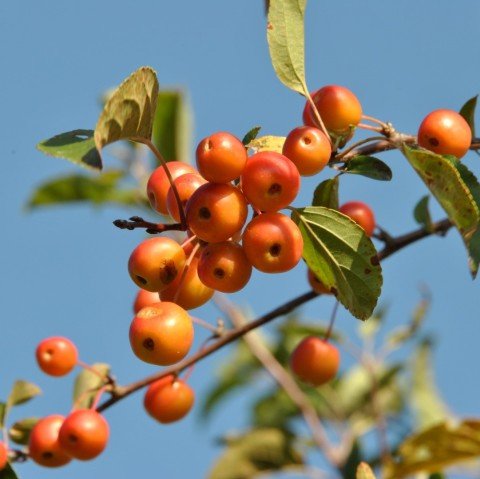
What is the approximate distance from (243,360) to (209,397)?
0.35 m

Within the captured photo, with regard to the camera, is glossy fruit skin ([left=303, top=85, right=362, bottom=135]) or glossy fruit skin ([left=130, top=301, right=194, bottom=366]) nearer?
glossy fruit skin ([left=130, top=301, right=194, bottom=366])

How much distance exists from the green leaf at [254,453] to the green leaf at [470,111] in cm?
274

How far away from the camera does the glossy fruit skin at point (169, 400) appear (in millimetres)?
2812

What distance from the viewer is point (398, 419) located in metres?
5.17

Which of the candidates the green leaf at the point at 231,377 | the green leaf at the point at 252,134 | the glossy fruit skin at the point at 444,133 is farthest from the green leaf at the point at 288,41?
the green leaf at the point at 231,377

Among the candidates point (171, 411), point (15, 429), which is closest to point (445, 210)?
point (171, 411)

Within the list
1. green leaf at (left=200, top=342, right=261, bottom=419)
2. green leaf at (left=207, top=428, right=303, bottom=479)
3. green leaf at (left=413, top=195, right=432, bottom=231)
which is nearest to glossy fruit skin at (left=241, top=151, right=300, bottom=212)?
green leaf at (left=413, top=195, right=432, bottom=231)

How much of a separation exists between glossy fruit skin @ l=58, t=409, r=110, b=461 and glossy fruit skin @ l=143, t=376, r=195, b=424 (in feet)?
0.73

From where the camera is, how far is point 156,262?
6.55 ft

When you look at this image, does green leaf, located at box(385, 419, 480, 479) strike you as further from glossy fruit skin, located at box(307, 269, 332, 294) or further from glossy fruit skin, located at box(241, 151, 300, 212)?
glossy fruit skin, located at box(241, 151, 300, 212)

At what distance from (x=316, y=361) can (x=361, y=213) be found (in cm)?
54

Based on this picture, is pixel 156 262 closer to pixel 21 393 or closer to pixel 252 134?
pixel 252 134

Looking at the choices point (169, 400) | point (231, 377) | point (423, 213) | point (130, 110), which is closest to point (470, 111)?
point (423, 213)

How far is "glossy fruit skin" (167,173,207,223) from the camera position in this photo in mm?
2078
